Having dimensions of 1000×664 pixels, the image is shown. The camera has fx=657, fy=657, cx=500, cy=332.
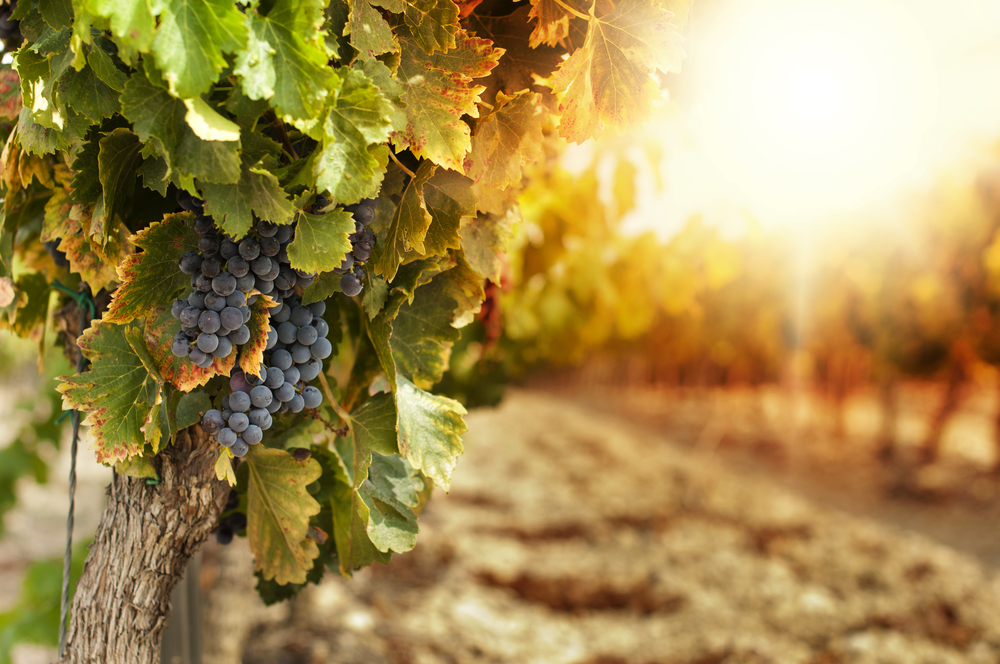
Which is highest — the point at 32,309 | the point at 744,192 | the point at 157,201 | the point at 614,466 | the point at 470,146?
the point at 744,192

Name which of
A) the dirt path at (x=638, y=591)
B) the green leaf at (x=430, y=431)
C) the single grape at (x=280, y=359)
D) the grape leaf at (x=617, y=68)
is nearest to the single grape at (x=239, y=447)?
the single grape at (x=280, y=359)

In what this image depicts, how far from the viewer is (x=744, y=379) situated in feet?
61.2

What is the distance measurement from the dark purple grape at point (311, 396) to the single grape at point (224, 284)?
22 cm

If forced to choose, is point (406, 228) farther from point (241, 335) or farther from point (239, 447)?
point (239, 447)

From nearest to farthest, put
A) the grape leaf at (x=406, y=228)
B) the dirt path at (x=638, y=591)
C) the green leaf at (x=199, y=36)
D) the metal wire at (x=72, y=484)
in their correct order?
1. the green leaf at (x=199, y=36)
2. the grape leaf at (x=406, y=228)
3. the metal wire at (x=72, y=484)
4. the dirt path at (x=638, y=591)

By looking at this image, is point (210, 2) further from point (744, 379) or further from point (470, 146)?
point (744, 379)

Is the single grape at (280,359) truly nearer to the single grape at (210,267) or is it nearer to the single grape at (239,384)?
the single grape at (239,384)

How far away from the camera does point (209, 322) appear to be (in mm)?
825

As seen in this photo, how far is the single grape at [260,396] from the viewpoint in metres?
0.91

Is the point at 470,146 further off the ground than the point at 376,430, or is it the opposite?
the point at 470,146

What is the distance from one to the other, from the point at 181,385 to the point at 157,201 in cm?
32

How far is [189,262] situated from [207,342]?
111 mm

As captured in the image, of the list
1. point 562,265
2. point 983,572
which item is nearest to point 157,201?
point 562,265

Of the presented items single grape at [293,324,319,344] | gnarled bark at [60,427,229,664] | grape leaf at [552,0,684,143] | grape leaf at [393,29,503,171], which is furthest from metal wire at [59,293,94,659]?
grape leaf at [552,0,684,143]
